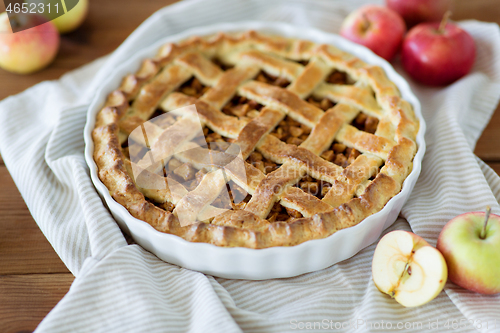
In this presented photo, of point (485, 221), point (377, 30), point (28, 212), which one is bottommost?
point (28, 212)

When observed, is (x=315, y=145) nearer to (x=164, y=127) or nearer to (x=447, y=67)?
(x=164, y=127)

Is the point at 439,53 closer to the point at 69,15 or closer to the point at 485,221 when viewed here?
the point at 485,221

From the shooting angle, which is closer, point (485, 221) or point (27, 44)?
point (485, 221)

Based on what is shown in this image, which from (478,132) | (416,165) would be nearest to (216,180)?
(416,165)

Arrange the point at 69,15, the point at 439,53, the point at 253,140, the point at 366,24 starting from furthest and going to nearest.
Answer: the point at 69,15 < the point at 366,24 < the point at 439,53 < the point at 253,140

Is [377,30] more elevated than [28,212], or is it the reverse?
[377,30]

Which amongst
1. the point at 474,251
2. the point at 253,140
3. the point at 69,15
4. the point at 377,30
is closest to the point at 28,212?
the point at 253,140
